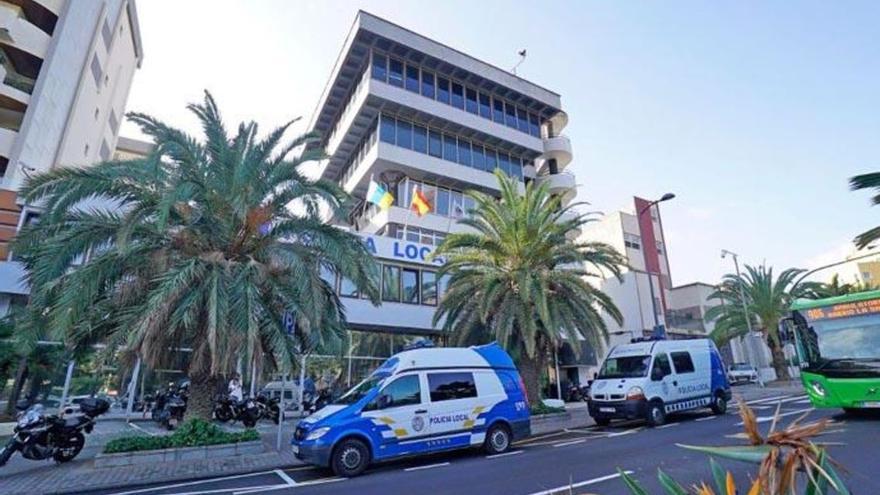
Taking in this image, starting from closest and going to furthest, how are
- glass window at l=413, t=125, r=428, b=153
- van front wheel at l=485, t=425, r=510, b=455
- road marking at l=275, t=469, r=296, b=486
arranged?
road marking at l=275, t=469, r=296, b=486
van front wheel at l=485, t=425, r=510, b=455
glass window at l=413, t=125, r=428, b=153

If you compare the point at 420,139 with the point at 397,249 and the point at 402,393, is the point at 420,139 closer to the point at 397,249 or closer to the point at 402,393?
the point at 397,249

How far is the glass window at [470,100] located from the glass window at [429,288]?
626 inches

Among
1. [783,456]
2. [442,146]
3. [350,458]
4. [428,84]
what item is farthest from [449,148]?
[783,456]

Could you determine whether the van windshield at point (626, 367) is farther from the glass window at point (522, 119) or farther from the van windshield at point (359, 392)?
the glass window at point (522, 119)

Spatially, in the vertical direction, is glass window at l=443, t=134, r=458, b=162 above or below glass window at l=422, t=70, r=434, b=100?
below

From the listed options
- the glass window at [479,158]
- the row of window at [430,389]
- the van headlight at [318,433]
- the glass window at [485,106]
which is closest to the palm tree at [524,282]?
the row of window at [430,389]

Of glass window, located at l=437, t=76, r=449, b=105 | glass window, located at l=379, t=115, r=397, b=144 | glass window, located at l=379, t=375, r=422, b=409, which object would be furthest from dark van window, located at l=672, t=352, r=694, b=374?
glass window, located at l=437, t=76, r=449, b=105

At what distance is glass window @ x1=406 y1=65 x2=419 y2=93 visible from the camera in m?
32.0

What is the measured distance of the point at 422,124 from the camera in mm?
32031

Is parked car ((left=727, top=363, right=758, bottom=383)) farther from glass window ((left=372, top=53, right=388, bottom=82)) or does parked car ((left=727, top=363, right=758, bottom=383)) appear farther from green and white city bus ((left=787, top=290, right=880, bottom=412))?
glass window ((left=372, top=53, right=388, bottom=82))

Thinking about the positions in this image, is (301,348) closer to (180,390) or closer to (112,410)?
(180,390)

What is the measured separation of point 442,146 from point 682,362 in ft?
70.6

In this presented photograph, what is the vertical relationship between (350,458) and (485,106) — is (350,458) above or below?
below

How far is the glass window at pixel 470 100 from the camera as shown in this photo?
3425 cm
